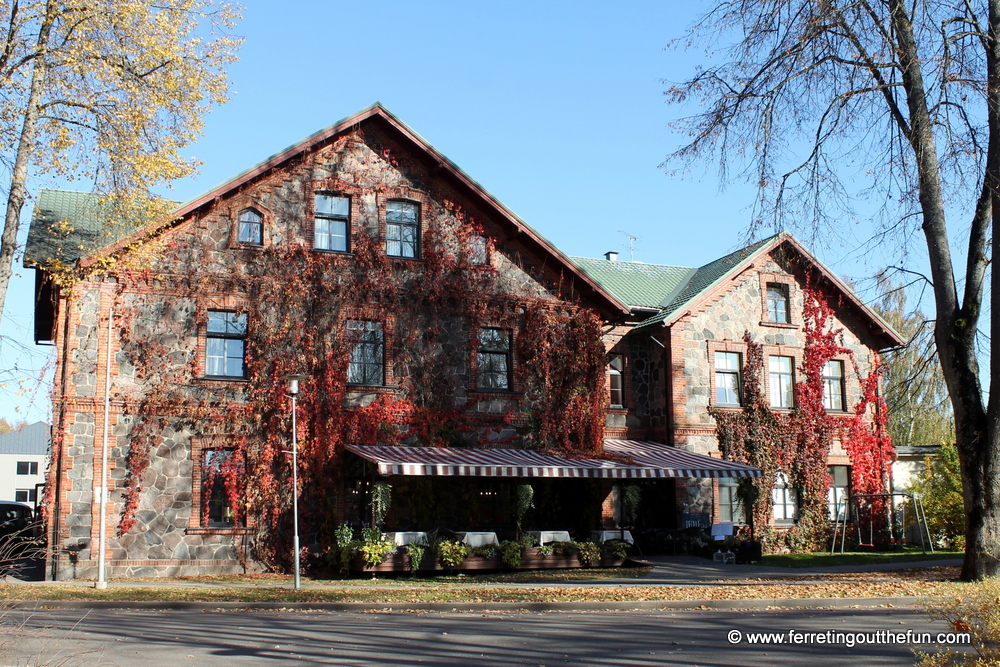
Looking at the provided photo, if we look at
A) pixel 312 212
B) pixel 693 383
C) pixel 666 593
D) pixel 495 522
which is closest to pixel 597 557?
pixel 495 522

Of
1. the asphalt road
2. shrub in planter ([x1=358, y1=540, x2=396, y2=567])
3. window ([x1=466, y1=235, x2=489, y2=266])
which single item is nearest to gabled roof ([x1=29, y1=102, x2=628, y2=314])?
window ([x1=466, y1=235, x2=489, y2=266])

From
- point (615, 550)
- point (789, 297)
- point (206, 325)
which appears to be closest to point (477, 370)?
point (615, 550)

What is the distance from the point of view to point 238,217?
70.2 feet

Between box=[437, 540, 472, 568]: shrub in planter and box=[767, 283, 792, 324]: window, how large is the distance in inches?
524

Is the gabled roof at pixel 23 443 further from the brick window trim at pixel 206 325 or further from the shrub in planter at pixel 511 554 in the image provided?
the shrub in planter at pixel 511 554

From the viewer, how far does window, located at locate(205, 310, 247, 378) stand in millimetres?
20641

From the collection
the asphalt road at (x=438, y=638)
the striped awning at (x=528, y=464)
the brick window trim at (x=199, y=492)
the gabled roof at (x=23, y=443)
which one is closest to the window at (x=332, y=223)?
the striped awning at (x=528, y=464)

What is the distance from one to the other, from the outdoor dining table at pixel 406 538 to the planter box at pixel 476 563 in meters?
0.37

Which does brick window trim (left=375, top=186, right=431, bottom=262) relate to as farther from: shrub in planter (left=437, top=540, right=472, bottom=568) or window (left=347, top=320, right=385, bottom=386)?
shrub in planter (left=437, top=540, right=472, bottom=568)

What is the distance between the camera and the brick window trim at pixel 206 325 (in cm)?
2033

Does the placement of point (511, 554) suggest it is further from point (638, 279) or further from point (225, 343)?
point (638, 279)

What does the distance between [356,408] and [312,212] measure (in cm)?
476

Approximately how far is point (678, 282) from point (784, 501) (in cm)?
819

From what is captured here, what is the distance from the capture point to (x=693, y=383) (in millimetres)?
26406
